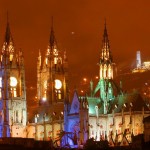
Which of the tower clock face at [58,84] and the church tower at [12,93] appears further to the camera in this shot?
the tower clock face at [58,84]

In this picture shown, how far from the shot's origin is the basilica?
13125cm

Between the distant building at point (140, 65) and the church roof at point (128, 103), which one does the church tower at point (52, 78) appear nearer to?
the church roof at point (128, 103)

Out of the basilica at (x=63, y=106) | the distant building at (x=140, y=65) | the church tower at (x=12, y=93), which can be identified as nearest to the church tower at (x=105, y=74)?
the basilica at (x=63, y=106)

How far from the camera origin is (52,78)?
6088 inches

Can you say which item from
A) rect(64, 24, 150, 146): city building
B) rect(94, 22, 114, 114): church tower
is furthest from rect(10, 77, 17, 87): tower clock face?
rect(94, 22, 114, 114): church tower

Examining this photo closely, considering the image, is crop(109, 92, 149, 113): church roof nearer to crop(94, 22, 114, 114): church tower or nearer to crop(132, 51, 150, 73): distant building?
crop(94, 22, 114, 114): church tower

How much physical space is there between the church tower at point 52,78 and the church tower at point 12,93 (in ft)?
21.2

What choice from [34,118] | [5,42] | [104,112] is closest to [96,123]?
[104,112]

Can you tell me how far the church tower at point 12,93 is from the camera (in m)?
148

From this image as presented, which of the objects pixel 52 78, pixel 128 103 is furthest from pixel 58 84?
pixel 128 103

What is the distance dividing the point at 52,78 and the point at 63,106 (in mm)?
9278

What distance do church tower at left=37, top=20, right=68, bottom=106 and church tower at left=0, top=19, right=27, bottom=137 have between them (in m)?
6.45

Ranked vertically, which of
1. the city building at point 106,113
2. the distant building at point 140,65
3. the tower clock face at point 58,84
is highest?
the distant building at point 140,65

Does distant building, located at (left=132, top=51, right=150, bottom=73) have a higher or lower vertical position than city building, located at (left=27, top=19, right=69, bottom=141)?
higher
